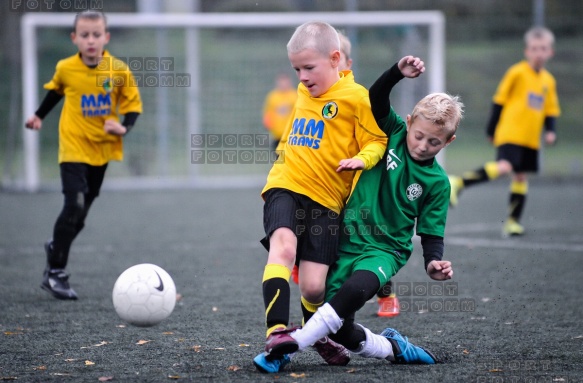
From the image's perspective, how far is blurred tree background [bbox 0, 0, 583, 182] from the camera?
53.9 feet

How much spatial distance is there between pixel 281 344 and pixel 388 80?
46.9 inches

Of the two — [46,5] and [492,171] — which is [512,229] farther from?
[46,5]

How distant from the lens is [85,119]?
607 cm

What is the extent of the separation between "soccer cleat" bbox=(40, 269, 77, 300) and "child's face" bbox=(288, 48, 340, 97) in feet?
8.27

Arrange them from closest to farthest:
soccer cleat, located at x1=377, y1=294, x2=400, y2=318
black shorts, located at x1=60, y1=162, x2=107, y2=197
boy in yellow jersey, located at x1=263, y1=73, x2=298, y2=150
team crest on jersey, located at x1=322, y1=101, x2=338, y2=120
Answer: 1. team crest on jersey, located at x1=322, y1=101, x2=338, y2=120
2. soccer cleat, located at x1=377, y1=294, x2=400, y2=318
3. black shorts, located at x1=60, y1=162, x2=107, y2=197
4. boy in yellow jersey, located at x1=263, y1=73, x2=298, y2=150

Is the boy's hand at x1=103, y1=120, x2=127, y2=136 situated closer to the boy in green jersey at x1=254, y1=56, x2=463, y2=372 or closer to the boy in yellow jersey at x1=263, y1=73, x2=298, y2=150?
the boy in green jersey at x1=254, y1=56, x2=463, y2=372

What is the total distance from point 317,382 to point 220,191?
1175 cm

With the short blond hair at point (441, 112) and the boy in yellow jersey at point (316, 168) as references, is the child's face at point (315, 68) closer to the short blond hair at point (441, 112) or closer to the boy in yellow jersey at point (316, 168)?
the boy in yellow jersey at point (316, 168)

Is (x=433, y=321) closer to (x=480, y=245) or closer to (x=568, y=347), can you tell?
(x=568, y=347)

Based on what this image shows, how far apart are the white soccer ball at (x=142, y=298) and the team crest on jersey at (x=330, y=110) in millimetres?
1160

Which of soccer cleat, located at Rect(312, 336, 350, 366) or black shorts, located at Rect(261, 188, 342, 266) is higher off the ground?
black shorts, located at Rect(261, 188, 342, 266)

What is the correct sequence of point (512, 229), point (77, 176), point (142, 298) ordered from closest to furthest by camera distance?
point (142, 298) < point (77, 176) < point (512, 229)

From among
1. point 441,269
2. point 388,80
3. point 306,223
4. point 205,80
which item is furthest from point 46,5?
point 441,269

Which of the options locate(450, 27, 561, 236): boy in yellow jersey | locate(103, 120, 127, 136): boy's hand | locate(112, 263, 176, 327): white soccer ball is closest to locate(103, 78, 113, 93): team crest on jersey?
locate(103, 120, 127, 136): boy's hand
